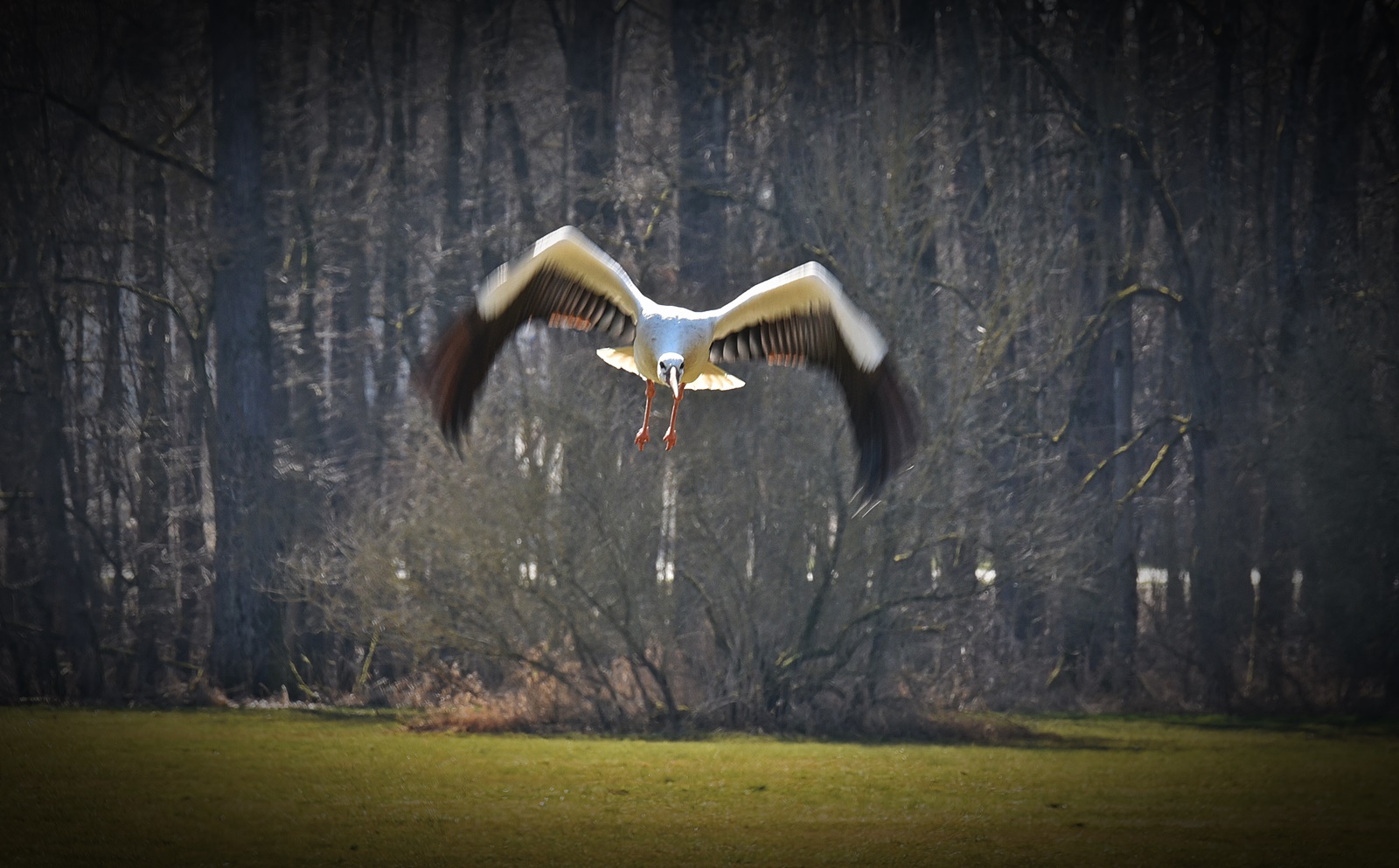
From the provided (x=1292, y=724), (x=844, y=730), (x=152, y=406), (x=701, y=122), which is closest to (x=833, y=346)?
(x=844, y=730)

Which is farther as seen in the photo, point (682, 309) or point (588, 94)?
point (588, 94)

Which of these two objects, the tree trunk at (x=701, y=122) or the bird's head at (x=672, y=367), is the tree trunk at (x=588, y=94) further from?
the bird's head at (x=672, y=367)

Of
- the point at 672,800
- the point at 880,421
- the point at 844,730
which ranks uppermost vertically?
the point at 880,421

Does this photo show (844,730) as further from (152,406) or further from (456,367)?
(152,406)

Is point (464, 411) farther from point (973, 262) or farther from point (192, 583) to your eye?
point (192, 583)

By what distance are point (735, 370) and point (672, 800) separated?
9.02ft

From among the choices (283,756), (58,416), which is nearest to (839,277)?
(283,756)

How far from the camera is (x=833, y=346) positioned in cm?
696

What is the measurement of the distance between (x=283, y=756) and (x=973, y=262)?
5869 mm

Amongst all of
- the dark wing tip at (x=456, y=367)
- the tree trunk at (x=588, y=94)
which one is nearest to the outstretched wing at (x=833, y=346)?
the dark wing tip at (x=456, y=367)

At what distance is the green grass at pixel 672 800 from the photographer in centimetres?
759

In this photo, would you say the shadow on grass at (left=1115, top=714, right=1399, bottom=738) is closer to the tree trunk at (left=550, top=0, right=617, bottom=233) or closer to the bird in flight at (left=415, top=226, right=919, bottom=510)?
the bird in flight at (left=415, top=226, right=919, bottom=510)

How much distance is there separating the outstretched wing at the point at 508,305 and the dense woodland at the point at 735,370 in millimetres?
2331

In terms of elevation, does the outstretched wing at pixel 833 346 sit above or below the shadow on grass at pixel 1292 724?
above
